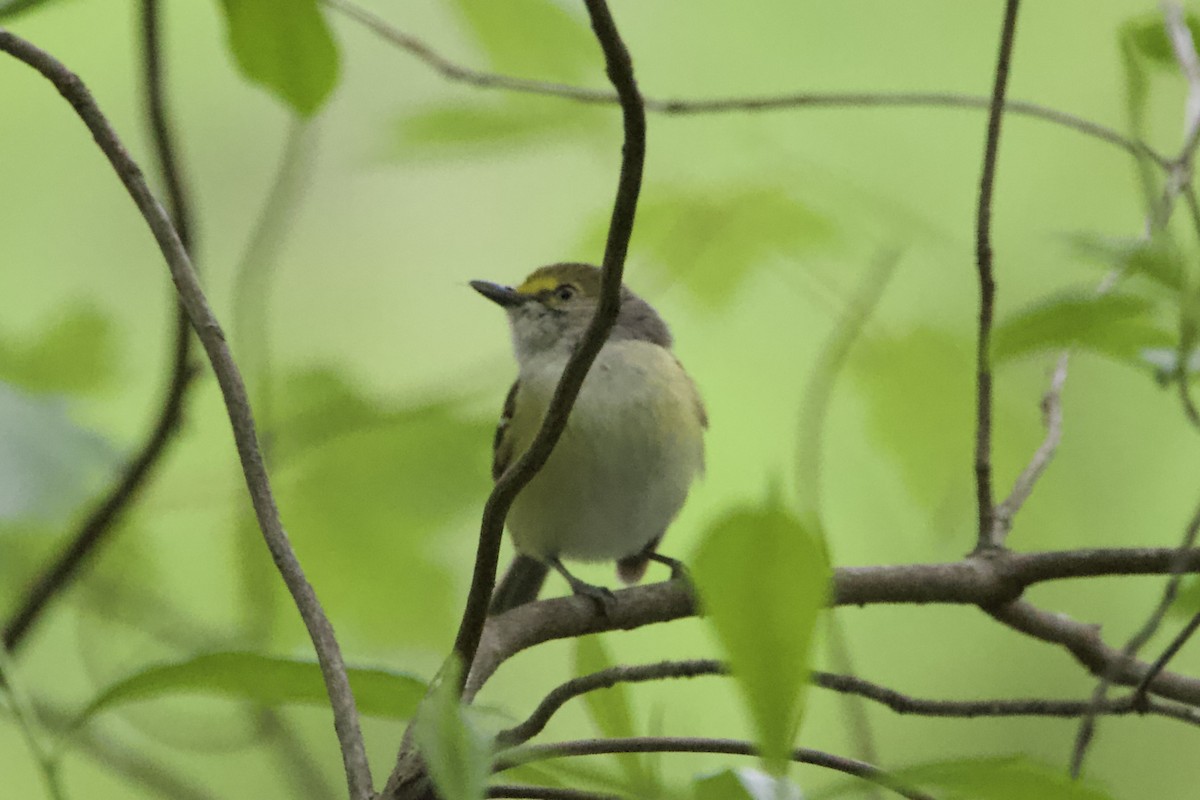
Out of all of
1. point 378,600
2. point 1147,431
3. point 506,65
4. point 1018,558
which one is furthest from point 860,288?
point 1147,431

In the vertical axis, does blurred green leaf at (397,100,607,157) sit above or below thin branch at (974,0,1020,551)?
above

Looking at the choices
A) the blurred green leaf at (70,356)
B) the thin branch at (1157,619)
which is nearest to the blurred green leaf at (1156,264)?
the thin branch at (1157,619)

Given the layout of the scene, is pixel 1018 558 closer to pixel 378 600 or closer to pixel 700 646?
pixel 378 600

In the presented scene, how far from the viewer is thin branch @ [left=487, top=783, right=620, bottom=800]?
1.85 ft

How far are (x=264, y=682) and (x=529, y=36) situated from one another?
532mm

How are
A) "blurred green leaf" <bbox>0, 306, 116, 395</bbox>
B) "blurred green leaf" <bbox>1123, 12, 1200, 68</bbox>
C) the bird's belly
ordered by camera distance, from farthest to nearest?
the bird's belly → "blurred green leaf" <bbox>0, 306, 116, 395</bbox> → "blurred green leaf" <bbox>1123, 12, 1200, 68</bbox>

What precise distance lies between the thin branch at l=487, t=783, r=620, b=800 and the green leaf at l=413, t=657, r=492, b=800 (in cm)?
16

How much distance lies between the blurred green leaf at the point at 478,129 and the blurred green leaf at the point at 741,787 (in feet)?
2.47

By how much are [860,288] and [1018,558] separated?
281 millimetres

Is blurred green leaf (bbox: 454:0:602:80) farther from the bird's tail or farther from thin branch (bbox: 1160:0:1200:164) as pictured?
the bird's tail

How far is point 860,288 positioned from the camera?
114 centimetres

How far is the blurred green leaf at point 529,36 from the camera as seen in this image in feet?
2.93

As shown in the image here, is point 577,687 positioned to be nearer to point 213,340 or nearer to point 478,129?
point 213,340

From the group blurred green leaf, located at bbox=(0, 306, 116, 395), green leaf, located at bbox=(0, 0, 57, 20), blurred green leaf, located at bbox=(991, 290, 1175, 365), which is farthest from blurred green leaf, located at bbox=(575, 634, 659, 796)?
blurred green leaf, located at bbox=(0, 306, 116, 395)
